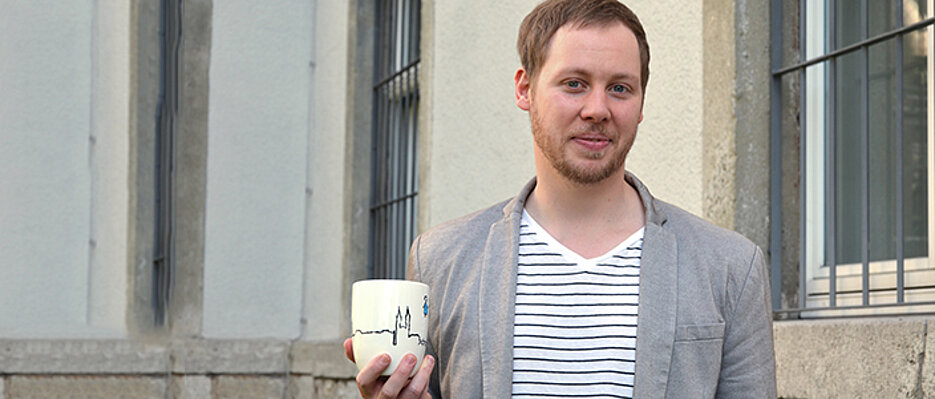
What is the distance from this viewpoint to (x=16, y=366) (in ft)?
30.9

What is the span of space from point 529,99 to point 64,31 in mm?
8717

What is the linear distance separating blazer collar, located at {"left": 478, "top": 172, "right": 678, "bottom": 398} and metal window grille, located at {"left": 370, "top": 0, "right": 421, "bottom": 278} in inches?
215

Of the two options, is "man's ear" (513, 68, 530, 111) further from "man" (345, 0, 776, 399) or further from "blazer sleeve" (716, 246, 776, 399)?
"blazer sleeve" (716, 246, 776, 399)

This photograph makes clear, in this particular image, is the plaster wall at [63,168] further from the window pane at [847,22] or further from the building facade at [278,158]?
the window pane at [847,22]

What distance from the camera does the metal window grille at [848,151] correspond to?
3.24 metres

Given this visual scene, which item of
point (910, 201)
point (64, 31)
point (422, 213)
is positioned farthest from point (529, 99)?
point (64, 31)

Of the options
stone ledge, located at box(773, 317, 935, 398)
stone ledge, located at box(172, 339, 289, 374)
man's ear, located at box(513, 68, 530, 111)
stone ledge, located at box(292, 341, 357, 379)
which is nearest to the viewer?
man's ear, located at box(513, 68, 530, 111)

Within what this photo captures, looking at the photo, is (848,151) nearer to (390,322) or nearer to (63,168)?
(390,322)

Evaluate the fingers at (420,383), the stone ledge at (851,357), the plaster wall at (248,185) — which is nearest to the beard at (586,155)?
the fingers at (420,383)

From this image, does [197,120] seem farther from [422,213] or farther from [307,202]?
[422,213]

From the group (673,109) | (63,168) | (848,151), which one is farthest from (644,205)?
(63,168)

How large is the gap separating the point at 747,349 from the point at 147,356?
331 inches

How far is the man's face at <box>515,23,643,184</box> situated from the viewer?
6.42ft

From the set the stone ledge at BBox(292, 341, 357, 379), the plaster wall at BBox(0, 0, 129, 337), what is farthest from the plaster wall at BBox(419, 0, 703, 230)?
the plaster wall at BBox(0, 0, 129, 337)
